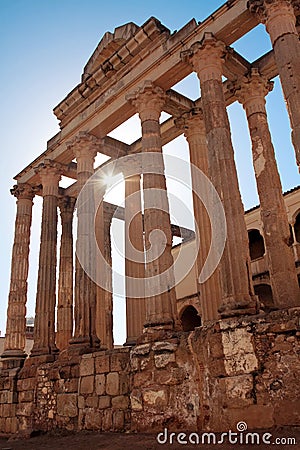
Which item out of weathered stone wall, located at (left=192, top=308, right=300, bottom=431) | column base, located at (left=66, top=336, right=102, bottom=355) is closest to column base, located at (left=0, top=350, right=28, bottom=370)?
column base, located at (left=66, top=336, right=102, bottom=355)

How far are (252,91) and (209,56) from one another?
1.84m

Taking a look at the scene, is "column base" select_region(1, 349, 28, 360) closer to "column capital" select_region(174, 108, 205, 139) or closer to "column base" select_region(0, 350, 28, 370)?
"column base" select_region(0, 350, 28, 370)

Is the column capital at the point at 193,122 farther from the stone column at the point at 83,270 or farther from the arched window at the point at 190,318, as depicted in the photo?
the arched window at the point at 190,318

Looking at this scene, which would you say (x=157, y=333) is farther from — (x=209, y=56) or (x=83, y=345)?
(x=209, y=56)

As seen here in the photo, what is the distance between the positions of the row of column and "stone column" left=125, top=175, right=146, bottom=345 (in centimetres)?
4

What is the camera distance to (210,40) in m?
10.4

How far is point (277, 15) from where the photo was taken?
30.6 feet

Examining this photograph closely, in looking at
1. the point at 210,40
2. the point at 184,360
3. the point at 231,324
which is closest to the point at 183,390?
the point at 184,360

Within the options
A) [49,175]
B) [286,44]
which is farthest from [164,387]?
[49,175]

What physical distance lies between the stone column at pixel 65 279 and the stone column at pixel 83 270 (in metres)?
4.05

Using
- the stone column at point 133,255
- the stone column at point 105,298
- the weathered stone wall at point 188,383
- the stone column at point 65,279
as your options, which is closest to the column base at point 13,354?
the stone column at point 65,279

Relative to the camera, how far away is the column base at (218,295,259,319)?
8.03m

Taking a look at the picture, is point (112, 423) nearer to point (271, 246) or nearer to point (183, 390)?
point (183, 390)

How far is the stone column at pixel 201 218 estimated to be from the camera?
36.7 ft
